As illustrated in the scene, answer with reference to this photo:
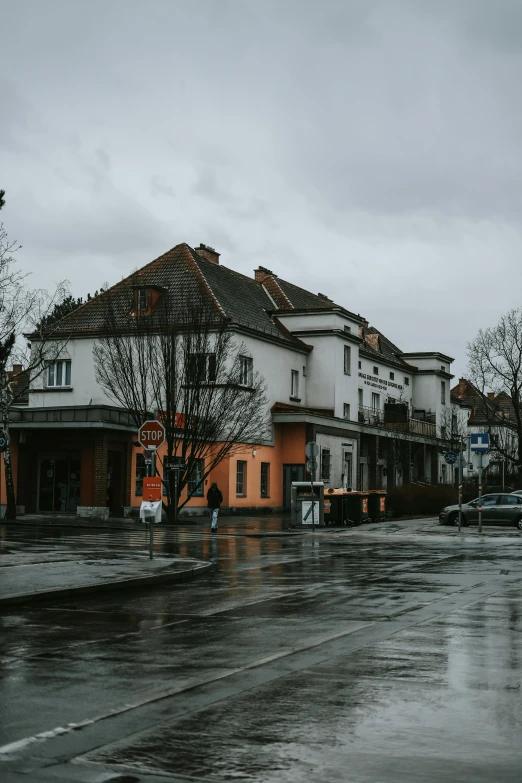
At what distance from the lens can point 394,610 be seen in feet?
43.4

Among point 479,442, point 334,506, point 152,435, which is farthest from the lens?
point 334,506

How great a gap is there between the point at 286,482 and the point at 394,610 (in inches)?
1621

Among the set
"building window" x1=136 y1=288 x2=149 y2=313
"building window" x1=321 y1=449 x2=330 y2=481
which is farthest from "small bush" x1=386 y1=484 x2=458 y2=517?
"building window" x1=136 y1=288 x2=149 y2=313

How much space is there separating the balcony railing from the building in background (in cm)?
15

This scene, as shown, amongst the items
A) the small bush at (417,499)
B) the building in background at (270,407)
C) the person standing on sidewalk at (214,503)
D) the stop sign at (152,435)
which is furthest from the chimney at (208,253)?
the stop sign at (152,435)

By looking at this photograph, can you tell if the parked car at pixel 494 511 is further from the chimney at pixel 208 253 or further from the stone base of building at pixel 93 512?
the chimney at pixel 208 253

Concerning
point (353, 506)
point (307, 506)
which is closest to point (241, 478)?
point (353, 506)

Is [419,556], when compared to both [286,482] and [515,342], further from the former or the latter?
[515,342]

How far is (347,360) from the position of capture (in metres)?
59.9

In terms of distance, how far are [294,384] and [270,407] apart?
4008 millimetres

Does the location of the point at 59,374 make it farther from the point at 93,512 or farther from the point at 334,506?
the point at 334,506

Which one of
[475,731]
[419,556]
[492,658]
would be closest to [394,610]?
[492,658]

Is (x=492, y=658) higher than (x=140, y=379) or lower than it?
lower

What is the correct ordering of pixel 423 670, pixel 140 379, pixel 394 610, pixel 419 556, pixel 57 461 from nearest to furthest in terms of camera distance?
pixel 423 670, pixel 394 610, pixel 419 556, pixel 140 379, pixel 57 461
